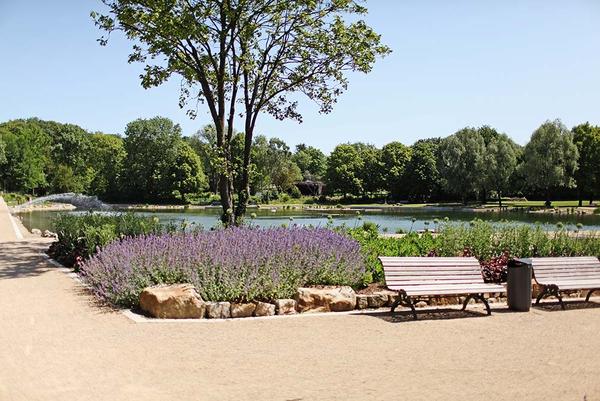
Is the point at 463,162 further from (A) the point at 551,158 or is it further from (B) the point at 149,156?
(B) the point at 149,156

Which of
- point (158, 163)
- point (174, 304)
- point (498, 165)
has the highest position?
point (158, 163)

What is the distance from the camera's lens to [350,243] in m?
9.64

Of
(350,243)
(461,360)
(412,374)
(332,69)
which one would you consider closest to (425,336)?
(461,360)

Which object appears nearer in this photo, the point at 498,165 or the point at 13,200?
the point at 498,165

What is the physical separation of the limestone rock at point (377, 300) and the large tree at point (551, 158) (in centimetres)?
5006

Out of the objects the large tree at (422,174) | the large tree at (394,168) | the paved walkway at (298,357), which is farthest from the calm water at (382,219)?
the large tree at (394,168)

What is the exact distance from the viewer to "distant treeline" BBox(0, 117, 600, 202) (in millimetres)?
56656

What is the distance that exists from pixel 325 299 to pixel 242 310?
1249 millimetres

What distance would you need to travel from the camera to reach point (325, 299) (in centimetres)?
812

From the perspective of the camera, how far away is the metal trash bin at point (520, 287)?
840 cm

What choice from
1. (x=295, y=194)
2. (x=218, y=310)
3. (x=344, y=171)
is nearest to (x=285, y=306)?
(x=218, y=310)

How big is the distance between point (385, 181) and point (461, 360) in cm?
7137

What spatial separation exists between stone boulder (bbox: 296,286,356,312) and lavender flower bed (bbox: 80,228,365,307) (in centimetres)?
29

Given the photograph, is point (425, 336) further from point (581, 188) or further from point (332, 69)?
point (581, 188)
